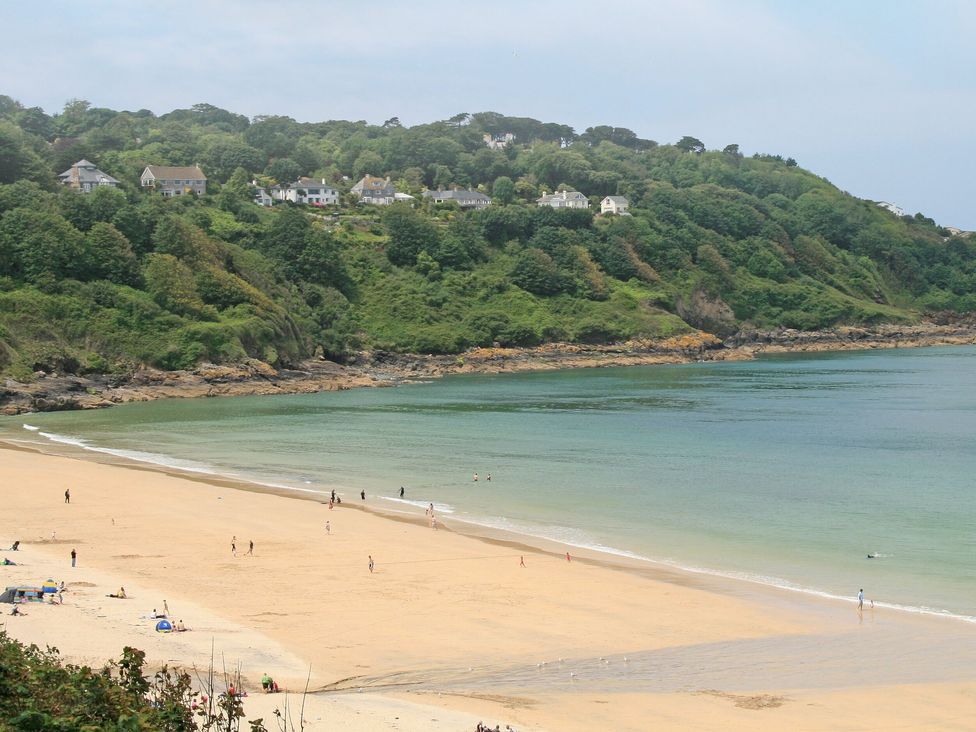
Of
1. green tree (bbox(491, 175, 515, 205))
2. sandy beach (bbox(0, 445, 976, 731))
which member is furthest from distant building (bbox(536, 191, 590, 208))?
sandy beach (bbox(0, 445, 976, 731))

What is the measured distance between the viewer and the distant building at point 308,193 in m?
134

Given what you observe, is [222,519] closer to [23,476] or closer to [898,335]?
[23,476]

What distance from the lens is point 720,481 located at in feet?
144

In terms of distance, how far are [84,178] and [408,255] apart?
37188 mm

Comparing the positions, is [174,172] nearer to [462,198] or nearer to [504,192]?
[462,198]

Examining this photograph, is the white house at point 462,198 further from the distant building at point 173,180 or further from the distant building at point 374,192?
the distant building at point 173,180

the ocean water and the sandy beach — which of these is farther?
the ocean water

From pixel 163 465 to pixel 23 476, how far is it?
259 inches

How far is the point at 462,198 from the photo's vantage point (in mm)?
143875

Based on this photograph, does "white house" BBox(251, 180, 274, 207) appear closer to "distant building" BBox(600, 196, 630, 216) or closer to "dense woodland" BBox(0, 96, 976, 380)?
"dense woodland" BBox(0, 96, 976, 380)

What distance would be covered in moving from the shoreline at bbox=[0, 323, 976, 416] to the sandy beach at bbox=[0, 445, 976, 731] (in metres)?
40.7

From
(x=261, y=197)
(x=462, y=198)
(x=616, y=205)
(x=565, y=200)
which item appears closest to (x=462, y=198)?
(x=462, y=198)

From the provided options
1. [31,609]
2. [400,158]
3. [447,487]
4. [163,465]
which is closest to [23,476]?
[163,465]

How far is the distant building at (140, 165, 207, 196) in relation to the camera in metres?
119
